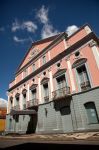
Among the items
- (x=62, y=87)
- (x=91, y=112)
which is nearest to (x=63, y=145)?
(x=91, y=112)

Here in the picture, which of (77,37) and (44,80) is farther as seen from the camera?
(44,80)

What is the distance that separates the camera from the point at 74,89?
13836mm

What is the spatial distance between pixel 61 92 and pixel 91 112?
413cm

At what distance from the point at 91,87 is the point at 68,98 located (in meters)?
2.87

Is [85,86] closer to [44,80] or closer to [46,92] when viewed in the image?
[46,92]

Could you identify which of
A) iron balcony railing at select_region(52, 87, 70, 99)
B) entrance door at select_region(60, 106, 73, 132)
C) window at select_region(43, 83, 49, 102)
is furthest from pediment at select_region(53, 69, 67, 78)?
entrance door at select_region(60, 106, 73, 132)

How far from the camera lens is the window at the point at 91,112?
11.7m

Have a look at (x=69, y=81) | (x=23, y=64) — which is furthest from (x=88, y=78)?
(x=23, y=64)

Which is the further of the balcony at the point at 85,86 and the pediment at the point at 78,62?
the pediment at the point at 78,62

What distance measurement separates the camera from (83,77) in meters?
13.8

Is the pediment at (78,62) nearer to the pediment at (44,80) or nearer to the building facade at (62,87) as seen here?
the building facade at (62,87)

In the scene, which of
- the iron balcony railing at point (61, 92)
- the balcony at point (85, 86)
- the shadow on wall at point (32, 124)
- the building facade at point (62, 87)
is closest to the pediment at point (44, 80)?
the building facade at point (62, 87)

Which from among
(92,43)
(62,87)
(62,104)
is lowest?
(62,104)

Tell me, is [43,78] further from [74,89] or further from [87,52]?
[87,52]
